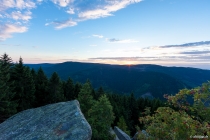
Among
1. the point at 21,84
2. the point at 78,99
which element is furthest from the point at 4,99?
the point at 78,99

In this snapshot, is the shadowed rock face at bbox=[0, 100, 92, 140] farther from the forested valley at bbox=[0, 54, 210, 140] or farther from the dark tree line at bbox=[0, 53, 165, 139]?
the dark tree line at bbox=[0, 53, 165, 139]

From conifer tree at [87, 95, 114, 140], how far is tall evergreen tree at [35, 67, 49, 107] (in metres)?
21.5

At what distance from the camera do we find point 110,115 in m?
25.2

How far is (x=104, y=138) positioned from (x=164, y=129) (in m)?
13.7

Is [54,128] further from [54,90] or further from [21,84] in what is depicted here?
[54,90]

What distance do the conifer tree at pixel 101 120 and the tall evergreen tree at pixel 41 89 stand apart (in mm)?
21533

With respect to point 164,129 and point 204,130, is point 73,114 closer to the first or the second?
point 164,129

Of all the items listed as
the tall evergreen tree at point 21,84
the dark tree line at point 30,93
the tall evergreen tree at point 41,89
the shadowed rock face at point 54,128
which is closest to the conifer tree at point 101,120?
the dark tree line at point 30,93

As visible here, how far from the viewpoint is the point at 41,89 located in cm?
4156

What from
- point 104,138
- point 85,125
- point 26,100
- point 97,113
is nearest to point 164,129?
point 85,125

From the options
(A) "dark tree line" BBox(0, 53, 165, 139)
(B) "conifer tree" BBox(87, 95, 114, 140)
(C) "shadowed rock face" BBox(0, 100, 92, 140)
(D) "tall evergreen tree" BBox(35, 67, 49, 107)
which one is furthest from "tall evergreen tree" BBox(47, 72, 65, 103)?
(C) "shadowed rock face" BBox(0, 100, 92, 140)

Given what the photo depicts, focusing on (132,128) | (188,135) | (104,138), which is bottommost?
(132,128)

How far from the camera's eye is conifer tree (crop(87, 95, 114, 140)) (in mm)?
21031

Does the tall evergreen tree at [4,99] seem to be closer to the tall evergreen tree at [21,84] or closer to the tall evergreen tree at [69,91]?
the tall evergreen tree at [21,84]
